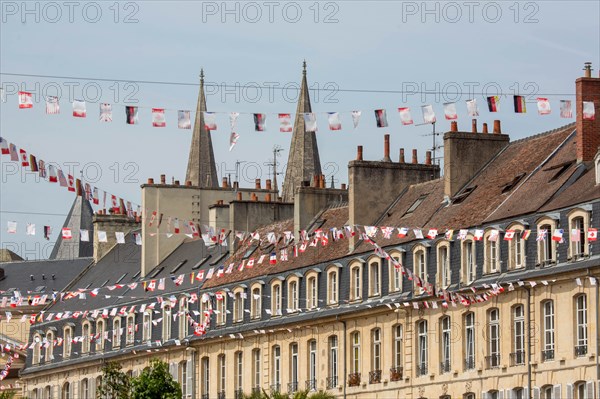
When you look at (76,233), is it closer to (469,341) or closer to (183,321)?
(183,321)

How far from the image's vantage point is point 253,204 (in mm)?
82000

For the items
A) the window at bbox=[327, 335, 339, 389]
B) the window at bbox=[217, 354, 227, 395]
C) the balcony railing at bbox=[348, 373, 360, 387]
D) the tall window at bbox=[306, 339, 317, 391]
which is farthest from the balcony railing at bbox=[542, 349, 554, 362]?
the window at bbox=[217, 354, 227, 395]

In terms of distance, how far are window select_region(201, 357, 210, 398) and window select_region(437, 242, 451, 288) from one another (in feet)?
57.5

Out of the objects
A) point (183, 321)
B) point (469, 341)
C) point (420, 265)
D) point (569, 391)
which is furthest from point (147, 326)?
point (569, 391)

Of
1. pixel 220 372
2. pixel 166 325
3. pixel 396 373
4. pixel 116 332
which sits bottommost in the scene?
pixel 396 373

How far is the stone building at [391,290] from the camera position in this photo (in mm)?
57125

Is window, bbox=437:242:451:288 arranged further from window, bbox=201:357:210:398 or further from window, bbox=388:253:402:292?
window, bbox=201:357:210:398

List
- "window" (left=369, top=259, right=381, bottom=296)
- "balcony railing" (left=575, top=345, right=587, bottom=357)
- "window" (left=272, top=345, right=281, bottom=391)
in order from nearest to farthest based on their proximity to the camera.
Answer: "balcony railing" (left=575, top=345, right=587, bottom=357) → "window" (left=369, top=259, right=381, bottom=296) → "window" (left=272, top=345, right=281, bottom=391)

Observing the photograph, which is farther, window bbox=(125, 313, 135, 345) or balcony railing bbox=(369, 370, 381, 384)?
window bbox=(125, 313, 135, 345)

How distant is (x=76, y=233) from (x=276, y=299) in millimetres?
74823

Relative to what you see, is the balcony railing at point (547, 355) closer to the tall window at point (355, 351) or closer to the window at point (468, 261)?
the window at point (468, 261)

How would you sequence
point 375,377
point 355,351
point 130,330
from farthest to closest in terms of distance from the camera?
point 130,330
point 355,351
point 375,377

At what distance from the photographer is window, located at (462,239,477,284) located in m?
60.4

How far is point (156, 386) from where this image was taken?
2372 inches
